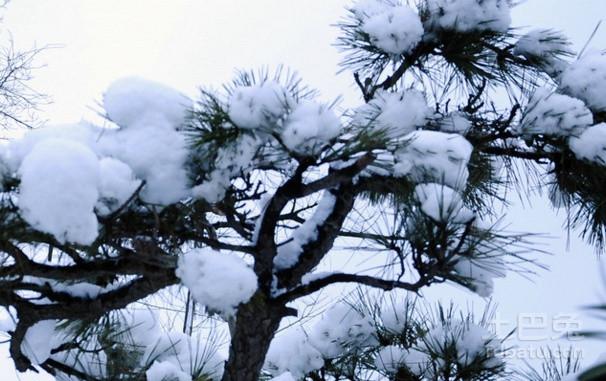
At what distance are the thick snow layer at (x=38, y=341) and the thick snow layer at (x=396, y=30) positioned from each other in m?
0.66

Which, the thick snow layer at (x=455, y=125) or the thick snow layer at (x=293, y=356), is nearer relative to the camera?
the thick snow layer at (x=455, y=125)

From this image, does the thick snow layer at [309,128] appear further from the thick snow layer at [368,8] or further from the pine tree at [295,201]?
the thick snow layer at [368,8]

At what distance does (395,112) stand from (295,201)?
0.21m

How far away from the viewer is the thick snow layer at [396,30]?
126 cm

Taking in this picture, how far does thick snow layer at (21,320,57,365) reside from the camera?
1.11 metres

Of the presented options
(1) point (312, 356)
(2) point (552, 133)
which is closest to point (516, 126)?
(2) point (552, 133)

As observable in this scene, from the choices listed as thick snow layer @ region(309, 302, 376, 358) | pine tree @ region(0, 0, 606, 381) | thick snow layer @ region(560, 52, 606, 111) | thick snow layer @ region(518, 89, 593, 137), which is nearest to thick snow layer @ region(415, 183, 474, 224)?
pine tree @ region(0, 0, 606, 381)

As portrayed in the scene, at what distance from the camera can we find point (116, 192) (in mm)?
869

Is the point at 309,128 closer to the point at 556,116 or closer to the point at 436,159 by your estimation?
the point at 436,159

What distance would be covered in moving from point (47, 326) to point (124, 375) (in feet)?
0.46

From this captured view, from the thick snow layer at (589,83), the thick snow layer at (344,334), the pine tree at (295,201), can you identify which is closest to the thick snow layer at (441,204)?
the pine tree at (295,201)

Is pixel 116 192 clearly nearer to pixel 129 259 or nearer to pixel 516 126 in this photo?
pixel 129 259

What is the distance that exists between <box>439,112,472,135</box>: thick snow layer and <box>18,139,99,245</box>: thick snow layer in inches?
27.5

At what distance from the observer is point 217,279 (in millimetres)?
811
